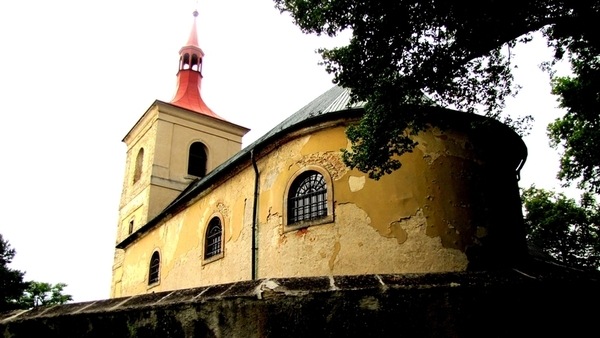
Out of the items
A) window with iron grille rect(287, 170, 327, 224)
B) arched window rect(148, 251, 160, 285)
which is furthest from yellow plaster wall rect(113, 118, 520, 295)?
arched window rect(148, 251, 160, 285)

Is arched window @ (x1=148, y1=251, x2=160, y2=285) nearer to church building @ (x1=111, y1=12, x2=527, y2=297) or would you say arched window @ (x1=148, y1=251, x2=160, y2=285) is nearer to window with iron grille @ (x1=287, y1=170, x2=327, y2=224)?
church building @ (x1=111, y1=12, x2=527, y2=297)

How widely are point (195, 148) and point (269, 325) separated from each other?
2227 centimetres

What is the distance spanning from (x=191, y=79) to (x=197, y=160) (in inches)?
226

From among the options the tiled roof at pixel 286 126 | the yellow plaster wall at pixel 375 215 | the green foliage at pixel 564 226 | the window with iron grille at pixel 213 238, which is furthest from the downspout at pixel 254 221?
the green foliage at pixel 564 226

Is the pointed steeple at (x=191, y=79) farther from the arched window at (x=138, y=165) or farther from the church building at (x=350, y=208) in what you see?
the church building at (x=350, y=208)

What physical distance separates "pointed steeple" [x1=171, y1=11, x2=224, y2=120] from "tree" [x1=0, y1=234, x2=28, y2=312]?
13933 mm

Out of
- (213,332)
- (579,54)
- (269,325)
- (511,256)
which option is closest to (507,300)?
(269,325)

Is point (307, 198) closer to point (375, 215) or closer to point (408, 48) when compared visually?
point (375, 215)

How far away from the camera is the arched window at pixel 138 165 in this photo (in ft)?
77.4

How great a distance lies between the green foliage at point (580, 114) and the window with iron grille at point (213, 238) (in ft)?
29.8

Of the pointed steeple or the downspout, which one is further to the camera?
the pointed steeple

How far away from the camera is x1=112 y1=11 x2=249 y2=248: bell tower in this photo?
21453 millimetres

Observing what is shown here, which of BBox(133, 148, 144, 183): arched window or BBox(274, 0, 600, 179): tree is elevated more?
BBox(133, 148, 144, 183): arched window

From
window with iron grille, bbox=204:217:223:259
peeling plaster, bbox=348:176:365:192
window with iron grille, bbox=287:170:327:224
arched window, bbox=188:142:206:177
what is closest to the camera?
peeling plaster, bbox=348:176:365:192
